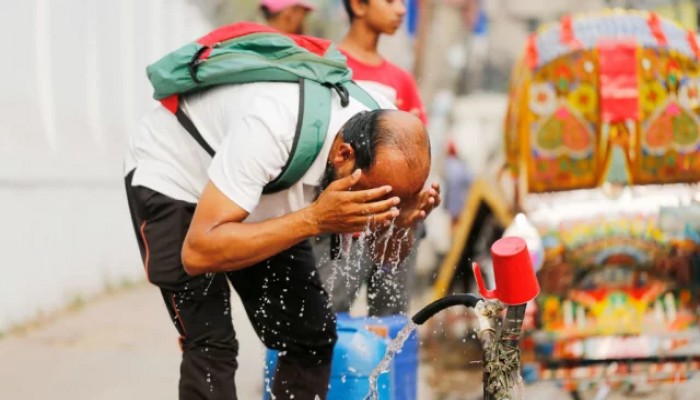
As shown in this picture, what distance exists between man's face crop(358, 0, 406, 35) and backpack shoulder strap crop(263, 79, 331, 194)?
74.9 inches

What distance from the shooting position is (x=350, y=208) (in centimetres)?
256

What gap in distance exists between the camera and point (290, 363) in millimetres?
3340

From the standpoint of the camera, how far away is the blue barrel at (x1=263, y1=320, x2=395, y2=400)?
355cm

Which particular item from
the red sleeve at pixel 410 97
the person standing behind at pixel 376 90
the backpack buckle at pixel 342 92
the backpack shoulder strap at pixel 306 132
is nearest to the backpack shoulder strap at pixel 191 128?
the backpack shoulder strap at pixel 306 132

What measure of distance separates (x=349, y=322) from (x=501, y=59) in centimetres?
1389

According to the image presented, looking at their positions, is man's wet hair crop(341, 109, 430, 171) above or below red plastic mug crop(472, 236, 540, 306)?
above

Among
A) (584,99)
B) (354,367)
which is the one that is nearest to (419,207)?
(354,367)

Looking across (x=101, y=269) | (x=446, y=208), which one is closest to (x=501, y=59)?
(x=446, y=208)

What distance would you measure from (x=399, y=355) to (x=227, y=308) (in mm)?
836

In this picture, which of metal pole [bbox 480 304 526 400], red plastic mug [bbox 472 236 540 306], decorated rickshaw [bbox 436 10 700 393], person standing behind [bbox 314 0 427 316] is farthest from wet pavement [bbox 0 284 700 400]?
red plastic mug [bbox 472 236 540 306]

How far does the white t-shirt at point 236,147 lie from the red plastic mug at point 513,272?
0.64 meters

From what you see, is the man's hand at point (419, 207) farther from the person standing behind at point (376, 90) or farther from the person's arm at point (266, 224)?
the person standing behind at point (376, 90)

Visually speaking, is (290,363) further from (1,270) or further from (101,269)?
(101,269)

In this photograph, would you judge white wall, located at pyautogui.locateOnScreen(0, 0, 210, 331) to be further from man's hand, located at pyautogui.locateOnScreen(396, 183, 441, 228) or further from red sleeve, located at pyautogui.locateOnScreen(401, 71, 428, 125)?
man's hand, located at pyautogui.locateOnScreen(396, 183, 441, 228)
